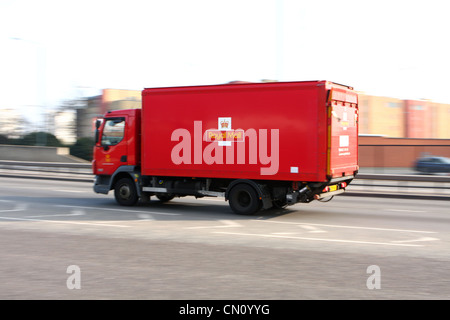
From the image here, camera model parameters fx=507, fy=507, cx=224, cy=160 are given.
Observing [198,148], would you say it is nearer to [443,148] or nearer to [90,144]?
[443,148]

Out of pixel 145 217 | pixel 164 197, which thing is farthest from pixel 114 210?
pixel 164 197

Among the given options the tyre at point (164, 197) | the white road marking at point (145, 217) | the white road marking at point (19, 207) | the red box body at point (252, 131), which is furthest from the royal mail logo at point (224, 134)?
the white road marking at point (19, 207)

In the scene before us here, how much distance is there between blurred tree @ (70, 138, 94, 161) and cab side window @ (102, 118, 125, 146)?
2601 centimetres

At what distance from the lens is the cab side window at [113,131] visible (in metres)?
14.1

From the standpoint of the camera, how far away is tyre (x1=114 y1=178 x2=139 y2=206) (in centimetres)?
1395

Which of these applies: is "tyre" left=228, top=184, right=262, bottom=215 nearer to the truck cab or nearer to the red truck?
the red truck

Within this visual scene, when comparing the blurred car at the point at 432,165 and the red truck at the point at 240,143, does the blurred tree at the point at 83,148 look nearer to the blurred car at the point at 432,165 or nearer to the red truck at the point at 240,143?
the blurred car at the point at 432,165

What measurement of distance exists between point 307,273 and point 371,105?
7012 centimetres

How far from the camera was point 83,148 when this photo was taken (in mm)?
40031

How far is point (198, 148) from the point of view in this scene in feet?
41.4

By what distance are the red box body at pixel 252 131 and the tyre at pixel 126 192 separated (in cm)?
75

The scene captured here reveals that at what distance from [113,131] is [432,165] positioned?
25599 mm

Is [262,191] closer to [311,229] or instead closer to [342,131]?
[311,229]

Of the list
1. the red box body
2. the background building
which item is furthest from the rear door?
the background building
